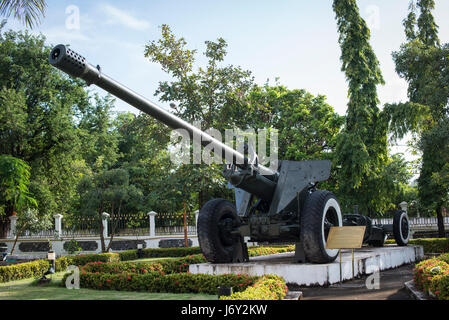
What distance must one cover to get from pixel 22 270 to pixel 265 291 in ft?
28.7

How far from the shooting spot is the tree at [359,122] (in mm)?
20453

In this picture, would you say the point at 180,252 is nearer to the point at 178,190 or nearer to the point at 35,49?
the point at 178,190

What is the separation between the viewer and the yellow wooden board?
732 cm

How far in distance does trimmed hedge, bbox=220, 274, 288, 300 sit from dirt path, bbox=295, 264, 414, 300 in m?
0.56

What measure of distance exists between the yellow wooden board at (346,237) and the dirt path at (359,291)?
76 centimetres

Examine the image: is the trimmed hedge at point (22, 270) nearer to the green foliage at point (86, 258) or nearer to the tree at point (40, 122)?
the green foliage at point (86, 258)

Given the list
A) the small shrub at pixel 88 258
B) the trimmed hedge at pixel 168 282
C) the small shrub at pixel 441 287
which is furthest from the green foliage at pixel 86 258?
the small shrub at pixel 441 287

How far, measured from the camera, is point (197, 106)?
17.0 m

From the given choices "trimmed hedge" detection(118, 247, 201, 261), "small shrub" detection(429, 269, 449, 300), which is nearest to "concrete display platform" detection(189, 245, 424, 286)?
"small shrub" detection(429, 269, 449, 300)

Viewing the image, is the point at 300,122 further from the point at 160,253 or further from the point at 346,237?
the point at 346,237

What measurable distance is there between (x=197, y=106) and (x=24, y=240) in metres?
14.2

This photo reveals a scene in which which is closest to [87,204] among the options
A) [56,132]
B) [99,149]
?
[56,132]

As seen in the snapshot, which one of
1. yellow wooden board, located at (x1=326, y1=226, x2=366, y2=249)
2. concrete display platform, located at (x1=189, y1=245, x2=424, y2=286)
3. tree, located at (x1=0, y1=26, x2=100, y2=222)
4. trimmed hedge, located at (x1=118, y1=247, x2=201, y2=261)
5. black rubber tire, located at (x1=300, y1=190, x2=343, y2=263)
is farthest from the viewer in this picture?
tree, located at (x1=0, y1=26, x2=100, y2=222)

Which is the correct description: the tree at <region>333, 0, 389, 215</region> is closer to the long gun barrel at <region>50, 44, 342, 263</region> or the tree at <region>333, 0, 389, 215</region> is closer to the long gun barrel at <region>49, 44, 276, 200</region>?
the long gun barrel at <region>50, 44, 342, 263</region>
